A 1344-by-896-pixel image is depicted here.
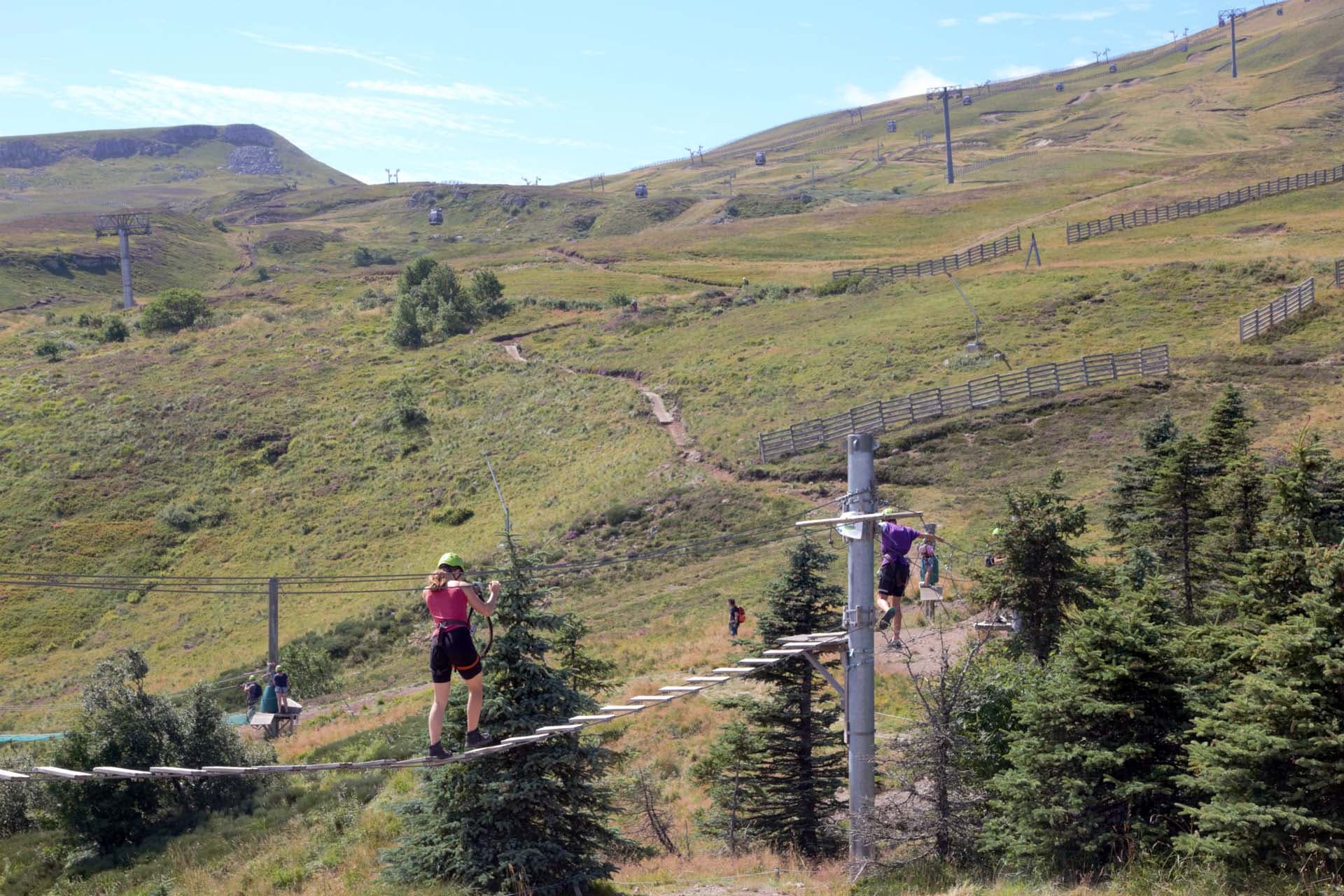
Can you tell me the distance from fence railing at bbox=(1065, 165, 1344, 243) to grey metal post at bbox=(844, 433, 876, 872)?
88.1 metres

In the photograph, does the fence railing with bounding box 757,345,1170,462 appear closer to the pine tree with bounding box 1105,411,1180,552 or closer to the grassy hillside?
the grassy hillside

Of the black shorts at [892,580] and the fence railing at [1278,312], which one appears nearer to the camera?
the black shorts at [892,580]

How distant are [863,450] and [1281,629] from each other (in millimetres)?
4355

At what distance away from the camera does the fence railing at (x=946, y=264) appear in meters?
88.9

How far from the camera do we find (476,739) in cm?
1088

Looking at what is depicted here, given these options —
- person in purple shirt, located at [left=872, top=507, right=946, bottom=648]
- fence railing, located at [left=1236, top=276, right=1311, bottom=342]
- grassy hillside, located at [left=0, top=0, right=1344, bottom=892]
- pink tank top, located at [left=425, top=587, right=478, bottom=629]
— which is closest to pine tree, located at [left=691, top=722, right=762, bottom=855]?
grassy hillside, located at [left=0, top=0, right=1344, bottom=892]

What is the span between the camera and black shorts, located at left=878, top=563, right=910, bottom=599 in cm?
1325

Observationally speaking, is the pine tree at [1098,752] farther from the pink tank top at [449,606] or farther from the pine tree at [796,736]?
the pink tank top at [449,606]

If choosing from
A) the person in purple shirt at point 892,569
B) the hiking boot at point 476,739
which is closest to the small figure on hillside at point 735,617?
the person in purple shirt at point 892,569

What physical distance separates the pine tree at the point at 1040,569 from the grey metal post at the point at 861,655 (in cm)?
510

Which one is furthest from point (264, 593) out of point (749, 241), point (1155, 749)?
point (749, 241)

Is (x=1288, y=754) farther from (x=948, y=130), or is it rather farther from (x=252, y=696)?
(x=948, y=130)

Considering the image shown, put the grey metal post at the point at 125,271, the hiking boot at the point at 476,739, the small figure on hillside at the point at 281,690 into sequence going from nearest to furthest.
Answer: the hiking boot at the point at 476,739 → the small figure on hillside at the point at 281,690 → the grey metal post at the point at 125,271

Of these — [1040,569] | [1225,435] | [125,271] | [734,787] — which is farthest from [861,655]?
[125,271]
